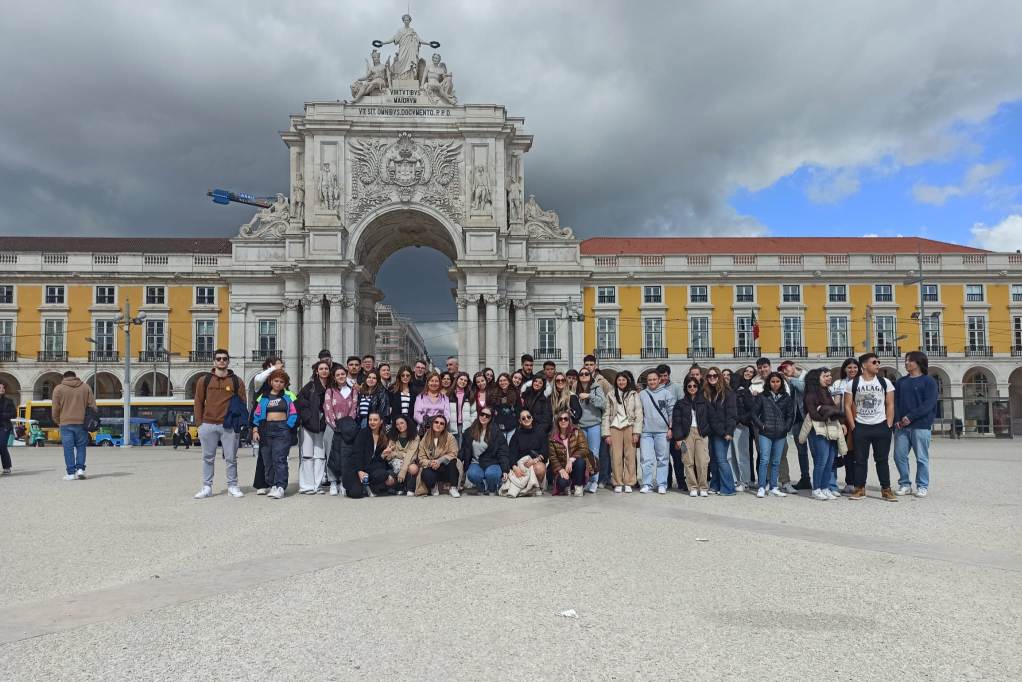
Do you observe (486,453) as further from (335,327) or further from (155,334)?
(155,334)

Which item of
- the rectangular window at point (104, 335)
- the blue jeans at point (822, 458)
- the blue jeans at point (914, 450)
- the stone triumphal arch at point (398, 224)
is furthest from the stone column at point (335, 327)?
the blue jeans at point (914, 450)

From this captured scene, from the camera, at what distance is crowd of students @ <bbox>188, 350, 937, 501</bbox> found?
37.9ft

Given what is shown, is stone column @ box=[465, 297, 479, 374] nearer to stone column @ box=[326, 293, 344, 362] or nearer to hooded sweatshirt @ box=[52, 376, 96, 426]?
stone column @ box=[326, 293, 344, 362]

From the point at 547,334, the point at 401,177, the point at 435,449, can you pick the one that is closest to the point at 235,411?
the point at 435,449

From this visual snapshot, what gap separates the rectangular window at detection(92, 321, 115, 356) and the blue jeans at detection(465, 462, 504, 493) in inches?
1728

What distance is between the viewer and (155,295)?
4972 cm

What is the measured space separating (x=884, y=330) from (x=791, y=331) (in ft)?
19.4

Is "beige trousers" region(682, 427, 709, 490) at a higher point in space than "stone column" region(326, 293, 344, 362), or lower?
lower

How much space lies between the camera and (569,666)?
13.8ft

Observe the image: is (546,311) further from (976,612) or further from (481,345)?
(976,612)

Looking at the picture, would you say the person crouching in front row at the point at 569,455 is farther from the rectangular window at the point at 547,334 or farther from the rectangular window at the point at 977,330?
the rectangular window at the point at 977,330

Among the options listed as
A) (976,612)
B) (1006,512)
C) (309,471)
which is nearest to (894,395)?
(1006,512)

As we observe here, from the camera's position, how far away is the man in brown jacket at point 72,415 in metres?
14.2

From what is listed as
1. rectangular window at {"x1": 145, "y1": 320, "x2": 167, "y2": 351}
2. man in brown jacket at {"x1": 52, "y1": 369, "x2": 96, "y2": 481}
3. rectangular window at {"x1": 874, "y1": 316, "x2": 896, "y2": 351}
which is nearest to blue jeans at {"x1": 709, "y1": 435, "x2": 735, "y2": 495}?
man in brown jacket at {"x1": 52, "y1": 369, "x2": 96, "y2": 481}
